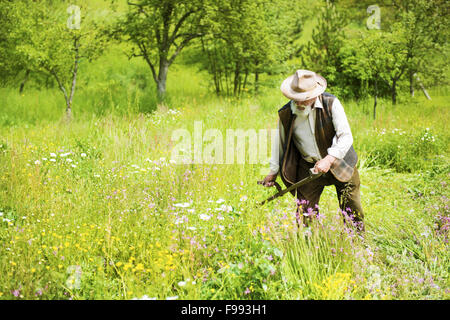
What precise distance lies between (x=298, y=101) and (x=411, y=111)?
24.5ft

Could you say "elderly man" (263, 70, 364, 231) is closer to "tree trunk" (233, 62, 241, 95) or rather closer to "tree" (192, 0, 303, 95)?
"tree" (192, 0, 303, 95)

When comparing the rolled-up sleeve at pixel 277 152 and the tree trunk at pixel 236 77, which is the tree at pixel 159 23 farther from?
the rolled-up sleeve at pixel 277 152

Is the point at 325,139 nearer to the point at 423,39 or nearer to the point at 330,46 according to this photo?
the point at 423,39

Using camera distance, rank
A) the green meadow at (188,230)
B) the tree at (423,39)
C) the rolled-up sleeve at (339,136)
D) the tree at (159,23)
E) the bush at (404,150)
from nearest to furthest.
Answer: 1. the green meadow at (188,230)
2. the rolled-up sleeve at (339,136)
3. the bush at (404,150)
4. the tree at (423,39)
5. the tree at (159,23)

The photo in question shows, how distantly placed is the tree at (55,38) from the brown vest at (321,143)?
24.8 ft

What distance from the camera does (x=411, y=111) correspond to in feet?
32.8

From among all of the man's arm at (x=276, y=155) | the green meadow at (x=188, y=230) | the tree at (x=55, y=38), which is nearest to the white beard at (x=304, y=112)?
the man's arm at (x=276, y=155)

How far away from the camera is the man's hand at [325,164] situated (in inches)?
137

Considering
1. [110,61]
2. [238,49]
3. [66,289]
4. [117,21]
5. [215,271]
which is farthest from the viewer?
[110,61]

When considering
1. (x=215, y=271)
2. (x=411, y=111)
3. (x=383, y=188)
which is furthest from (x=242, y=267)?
(x=411, y=111)

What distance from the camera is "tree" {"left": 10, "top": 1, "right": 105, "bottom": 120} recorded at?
31.8 feet

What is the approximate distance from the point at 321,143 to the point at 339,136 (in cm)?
21

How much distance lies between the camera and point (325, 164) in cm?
350
